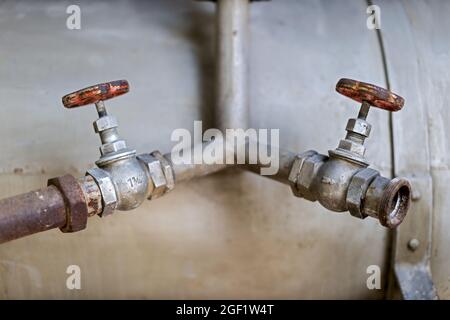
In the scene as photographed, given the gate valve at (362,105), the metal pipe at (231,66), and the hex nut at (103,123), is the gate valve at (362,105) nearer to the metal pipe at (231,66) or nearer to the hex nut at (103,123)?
the metal pipe at (231,66)

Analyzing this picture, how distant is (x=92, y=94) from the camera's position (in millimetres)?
592

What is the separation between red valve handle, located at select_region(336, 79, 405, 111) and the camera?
602 millimetres

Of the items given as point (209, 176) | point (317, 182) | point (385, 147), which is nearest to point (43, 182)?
point (209, 176)

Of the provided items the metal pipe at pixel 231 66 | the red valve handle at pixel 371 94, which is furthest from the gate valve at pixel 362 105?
the metal pipe at pixel 231 66

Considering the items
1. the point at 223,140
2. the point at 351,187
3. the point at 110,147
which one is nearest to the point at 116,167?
the point at 110,147

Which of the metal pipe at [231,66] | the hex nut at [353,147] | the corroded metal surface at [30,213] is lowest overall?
the corroded metal surface at [30,213]

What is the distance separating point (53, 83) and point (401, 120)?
47 cm

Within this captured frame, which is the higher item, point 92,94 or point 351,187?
point 92,94

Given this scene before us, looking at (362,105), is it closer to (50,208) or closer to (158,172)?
(158,172)

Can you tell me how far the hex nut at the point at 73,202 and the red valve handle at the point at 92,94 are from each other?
0.09 m

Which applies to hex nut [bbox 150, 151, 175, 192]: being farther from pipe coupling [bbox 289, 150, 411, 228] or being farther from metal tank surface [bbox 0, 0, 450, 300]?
pipe coupling [bbox 289, 150, 411, 228]

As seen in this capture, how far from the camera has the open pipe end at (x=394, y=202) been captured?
58 centimetres

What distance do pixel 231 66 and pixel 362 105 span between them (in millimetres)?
181

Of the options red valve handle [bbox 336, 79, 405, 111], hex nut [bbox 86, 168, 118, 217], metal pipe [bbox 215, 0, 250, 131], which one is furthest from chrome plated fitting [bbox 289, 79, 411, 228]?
hex nut [bbox 86, 168, 118, 217]
